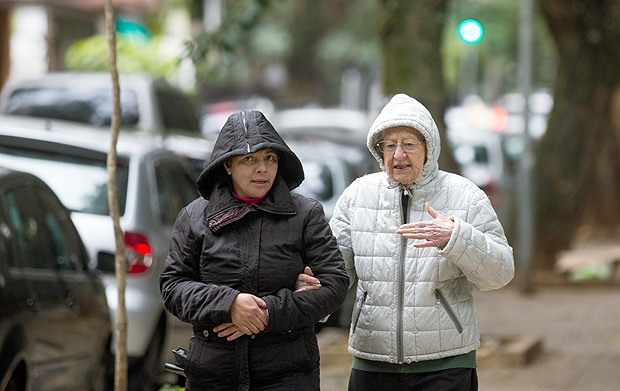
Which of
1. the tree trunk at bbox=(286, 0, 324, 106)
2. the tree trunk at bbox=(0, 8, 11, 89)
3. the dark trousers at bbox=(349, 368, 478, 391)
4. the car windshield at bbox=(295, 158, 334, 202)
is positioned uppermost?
the tree trunk at bbox=(286, 0, 324, 106)

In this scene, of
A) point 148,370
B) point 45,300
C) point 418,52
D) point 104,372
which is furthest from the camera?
point 418,52

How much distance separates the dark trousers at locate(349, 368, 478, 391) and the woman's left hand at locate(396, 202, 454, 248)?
53 centimetres

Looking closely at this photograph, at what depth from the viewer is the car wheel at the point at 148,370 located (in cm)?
814

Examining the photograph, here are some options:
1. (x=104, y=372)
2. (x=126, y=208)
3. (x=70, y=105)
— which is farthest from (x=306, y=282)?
(x=70, y=105)

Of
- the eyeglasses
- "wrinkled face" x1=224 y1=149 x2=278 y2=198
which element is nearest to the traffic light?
the eyeglasses

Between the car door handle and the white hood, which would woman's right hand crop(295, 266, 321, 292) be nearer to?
the white hood

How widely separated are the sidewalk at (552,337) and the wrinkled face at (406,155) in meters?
4.55

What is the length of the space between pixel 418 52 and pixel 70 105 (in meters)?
3.78

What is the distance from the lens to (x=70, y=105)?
13.0m

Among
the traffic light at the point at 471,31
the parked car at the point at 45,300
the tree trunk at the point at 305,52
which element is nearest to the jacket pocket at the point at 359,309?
the parked car at the point at 45,300

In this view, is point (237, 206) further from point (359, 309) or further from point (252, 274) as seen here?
point (359, 309)

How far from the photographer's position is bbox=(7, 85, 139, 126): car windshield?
1288 cm

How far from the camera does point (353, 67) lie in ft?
168

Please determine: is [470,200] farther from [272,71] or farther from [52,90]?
[272,71]
